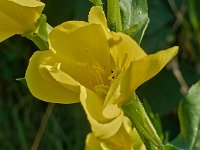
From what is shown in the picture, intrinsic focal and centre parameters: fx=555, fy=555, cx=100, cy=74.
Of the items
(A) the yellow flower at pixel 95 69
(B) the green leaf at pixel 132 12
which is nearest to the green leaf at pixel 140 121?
(A) the yellow flower at pixel 95 69

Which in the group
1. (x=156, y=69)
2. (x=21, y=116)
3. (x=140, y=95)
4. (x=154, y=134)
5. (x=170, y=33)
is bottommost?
(x=21, y=116)

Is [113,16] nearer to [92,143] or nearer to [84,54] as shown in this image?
[84,54]

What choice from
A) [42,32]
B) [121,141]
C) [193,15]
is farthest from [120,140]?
[193,15]

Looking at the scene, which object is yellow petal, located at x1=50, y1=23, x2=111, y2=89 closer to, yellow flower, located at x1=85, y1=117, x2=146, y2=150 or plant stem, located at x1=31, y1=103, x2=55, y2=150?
yellow flower, located at x1=85, y1=117, x2=146, y2=150

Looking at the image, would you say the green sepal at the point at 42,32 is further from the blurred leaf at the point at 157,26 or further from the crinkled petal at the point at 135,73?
the blurred leaf at the point at 157,26

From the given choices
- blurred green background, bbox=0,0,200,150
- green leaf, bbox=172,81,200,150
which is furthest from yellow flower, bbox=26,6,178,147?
blurred green background, bbox=0,0,200,150

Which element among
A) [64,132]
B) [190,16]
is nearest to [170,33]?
[190,16]

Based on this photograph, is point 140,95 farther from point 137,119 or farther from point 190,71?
point 137,119
